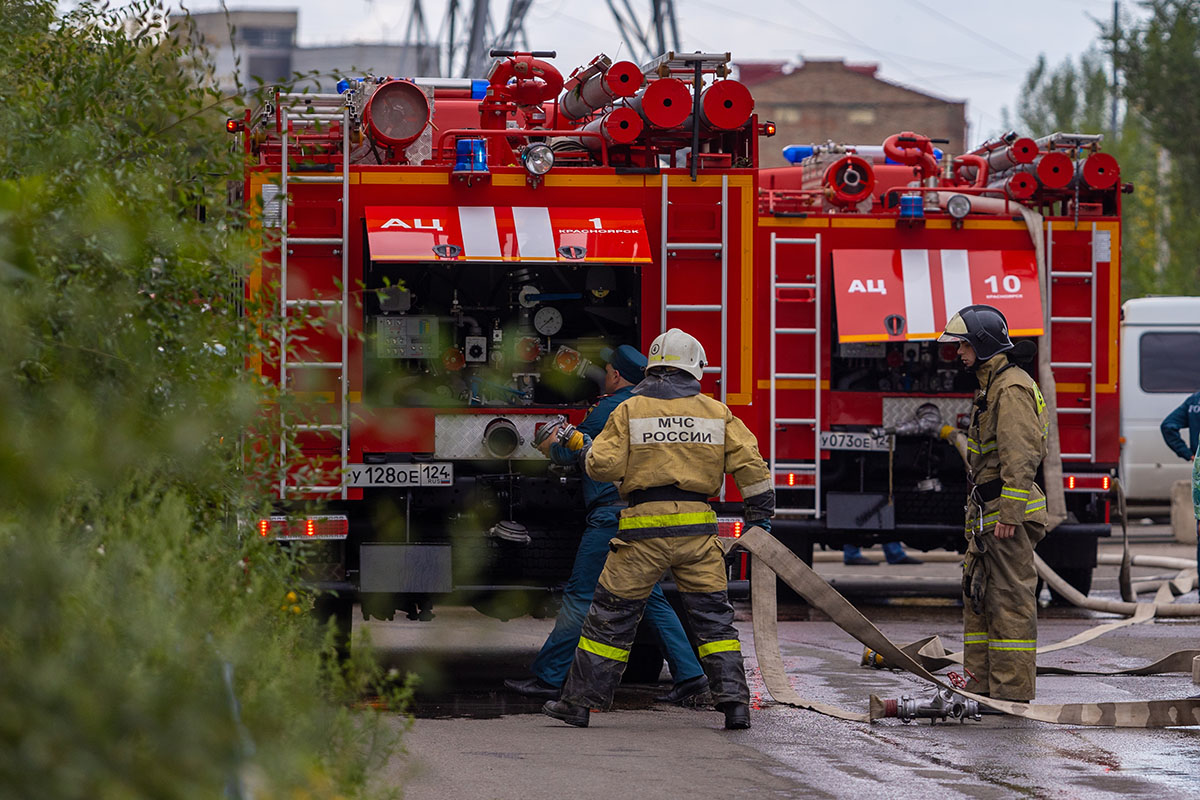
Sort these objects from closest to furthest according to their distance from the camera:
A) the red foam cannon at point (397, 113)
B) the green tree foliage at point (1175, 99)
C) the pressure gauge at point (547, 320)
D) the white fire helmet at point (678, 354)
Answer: the white fire helmet at point (678, 354) → the red foam cannon at point (397, 113) → the pressure gauge at point (547, 320) → the green tree foliage at point (1175, 99)

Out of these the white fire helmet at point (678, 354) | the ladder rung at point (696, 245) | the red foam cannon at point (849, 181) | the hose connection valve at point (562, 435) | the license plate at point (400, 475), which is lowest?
the license plate at point (400, 475)

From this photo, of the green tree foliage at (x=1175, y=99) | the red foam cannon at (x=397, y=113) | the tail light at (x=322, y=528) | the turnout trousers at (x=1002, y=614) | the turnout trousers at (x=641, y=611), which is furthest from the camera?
the green tree foliage at (x=1175, y=99)

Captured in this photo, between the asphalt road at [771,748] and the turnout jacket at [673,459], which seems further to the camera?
the turnout jacket at [673,459]

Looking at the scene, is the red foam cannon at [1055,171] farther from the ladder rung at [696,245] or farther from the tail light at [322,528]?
the tail light at [322,528]

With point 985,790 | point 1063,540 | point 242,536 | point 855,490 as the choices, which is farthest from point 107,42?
point 1063,540

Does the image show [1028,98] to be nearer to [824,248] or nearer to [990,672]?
[824,248]

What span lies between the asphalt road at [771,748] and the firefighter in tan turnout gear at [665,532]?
24 centimetres

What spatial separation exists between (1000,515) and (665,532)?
1720 mm

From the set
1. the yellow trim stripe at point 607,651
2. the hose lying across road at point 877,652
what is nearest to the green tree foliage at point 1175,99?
the hose lying across road at point 877,652

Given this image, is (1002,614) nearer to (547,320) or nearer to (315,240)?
(547,320)

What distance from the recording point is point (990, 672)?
8.19 m

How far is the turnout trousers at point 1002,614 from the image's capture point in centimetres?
807

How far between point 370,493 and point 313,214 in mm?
1423

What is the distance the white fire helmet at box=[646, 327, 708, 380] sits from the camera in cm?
774
